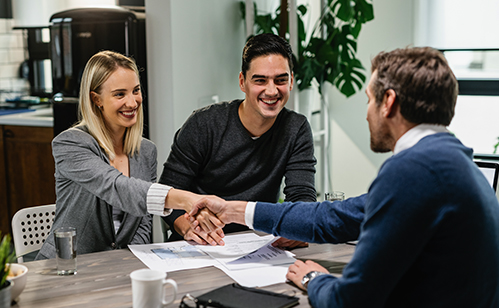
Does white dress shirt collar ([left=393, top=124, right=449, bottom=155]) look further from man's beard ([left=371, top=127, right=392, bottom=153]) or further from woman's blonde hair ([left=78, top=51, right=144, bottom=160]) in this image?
woman's blonde hair ([left=78, top=51, right=144, bottom=160])

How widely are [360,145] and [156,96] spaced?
2.03 m

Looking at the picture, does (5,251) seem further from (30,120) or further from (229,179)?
(30,120)

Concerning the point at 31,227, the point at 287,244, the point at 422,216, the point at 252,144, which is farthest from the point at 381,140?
the point at 31,227

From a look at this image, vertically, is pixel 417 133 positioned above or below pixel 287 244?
above

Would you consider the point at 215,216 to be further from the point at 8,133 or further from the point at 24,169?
the point at 8,133

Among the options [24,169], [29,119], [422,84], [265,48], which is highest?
[265,48]

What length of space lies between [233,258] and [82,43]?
226 cm

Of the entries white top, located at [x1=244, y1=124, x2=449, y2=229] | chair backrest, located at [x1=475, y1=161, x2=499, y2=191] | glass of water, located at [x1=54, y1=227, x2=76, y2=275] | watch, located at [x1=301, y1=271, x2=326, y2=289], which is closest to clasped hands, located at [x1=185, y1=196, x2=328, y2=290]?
watch, located at [x1=301, y1=271, x2=326, y2=289]

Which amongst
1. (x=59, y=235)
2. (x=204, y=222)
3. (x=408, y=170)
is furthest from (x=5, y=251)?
(x=408, y=170)

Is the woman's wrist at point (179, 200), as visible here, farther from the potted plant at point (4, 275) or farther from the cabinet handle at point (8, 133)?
the cabinet handle at point (8, 133)

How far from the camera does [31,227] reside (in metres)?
2.02

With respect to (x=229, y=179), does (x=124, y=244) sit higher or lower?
lower

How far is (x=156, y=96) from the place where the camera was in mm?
3318

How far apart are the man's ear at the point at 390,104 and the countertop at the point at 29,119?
123 inches
